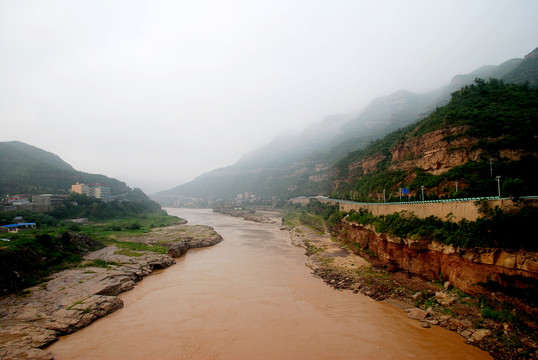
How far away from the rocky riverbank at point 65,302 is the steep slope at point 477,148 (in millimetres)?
29646

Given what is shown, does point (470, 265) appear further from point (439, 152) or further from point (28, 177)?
point (28, 177)

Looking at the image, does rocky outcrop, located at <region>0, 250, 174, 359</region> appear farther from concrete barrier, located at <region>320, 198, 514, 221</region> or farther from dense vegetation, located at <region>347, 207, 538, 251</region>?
concrete barrier, located at <region>320, 198, 514, 221</region>

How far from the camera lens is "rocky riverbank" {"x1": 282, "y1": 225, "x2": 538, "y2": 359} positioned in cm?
1204

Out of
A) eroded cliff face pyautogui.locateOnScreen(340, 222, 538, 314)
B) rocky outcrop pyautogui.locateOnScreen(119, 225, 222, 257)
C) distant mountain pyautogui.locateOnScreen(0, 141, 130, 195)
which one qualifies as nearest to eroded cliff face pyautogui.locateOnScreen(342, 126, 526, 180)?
eroded cliff face pyautogui.locateOnScreen(340, 222, 538, 314)

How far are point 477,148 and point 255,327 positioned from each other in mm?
26472

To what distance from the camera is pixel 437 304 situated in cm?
1630

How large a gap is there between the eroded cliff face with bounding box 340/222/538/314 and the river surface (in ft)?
11.3

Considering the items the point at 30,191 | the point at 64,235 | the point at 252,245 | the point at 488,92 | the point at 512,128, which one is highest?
the point at 488,92

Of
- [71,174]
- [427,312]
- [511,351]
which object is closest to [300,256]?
[427,312]

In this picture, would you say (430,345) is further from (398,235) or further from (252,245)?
(252,245)

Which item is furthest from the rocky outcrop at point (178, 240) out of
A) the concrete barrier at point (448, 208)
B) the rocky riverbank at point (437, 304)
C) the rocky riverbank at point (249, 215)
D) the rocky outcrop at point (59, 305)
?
the rocky riverbank at point (249, 215)

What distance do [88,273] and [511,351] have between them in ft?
104

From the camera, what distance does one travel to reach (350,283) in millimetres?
22156

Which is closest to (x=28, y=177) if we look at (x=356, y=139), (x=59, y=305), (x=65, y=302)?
(x=65, y=302)
